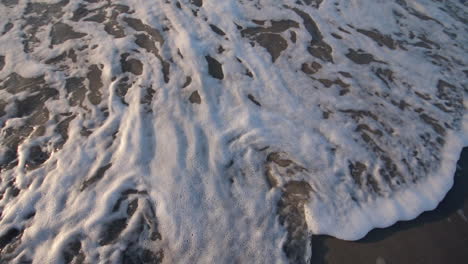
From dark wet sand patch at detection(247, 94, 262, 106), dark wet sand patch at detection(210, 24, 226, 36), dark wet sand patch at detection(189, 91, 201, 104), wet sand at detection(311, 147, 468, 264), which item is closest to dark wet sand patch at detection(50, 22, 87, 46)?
dark wet sand patch at detection(210, 24, 226, 36)

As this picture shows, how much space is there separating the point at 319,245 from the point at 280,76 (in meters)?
2.18

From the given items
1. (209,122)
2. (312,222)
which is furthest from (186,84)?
(312,222)

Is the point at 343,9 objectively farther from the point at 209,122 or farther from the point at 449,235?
the point at 449,235

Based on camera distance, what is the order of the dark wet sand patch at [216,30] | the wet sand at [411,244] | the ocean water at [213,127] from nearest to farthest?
the wet sand at [411,244] → the ocean water at [213,127] → the dark wet sand patch at [216,30]

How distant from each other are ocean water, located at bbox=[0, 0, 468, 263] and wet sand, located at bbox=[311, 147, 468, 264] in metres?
0.09

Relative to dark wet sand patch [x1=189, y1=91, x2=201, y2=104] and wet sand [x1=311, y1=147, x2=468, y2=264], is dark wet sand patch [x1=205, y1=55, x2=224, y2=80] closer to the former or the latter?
dark wet sand patch [x1=189, y1=91, x2=201, y2=104]

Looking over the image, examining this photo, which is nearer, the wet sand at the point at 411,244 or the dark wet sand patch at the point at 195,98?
the wet sand at the point at 411,244

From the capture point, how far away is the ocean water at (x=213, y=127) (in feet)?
8.96

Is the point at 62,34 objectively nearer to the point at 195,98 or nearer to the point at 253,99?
the point at 195,98

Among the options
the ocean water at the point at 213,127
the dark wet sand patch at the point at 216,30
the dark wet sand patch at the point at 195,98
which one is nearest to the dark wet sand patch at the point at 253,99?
the ocean water at the point at 213,127

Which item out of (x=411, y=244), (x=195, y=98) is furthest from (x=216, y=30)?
(x=411, y=244)

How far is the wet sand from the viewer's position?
2.61 m

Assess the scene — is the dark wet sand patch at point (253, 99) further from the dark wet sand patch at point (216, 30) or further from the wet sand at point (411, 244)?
the wet sand at point (411, 244)

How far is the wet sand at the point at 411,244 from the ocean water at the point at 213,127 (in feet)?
0.29
